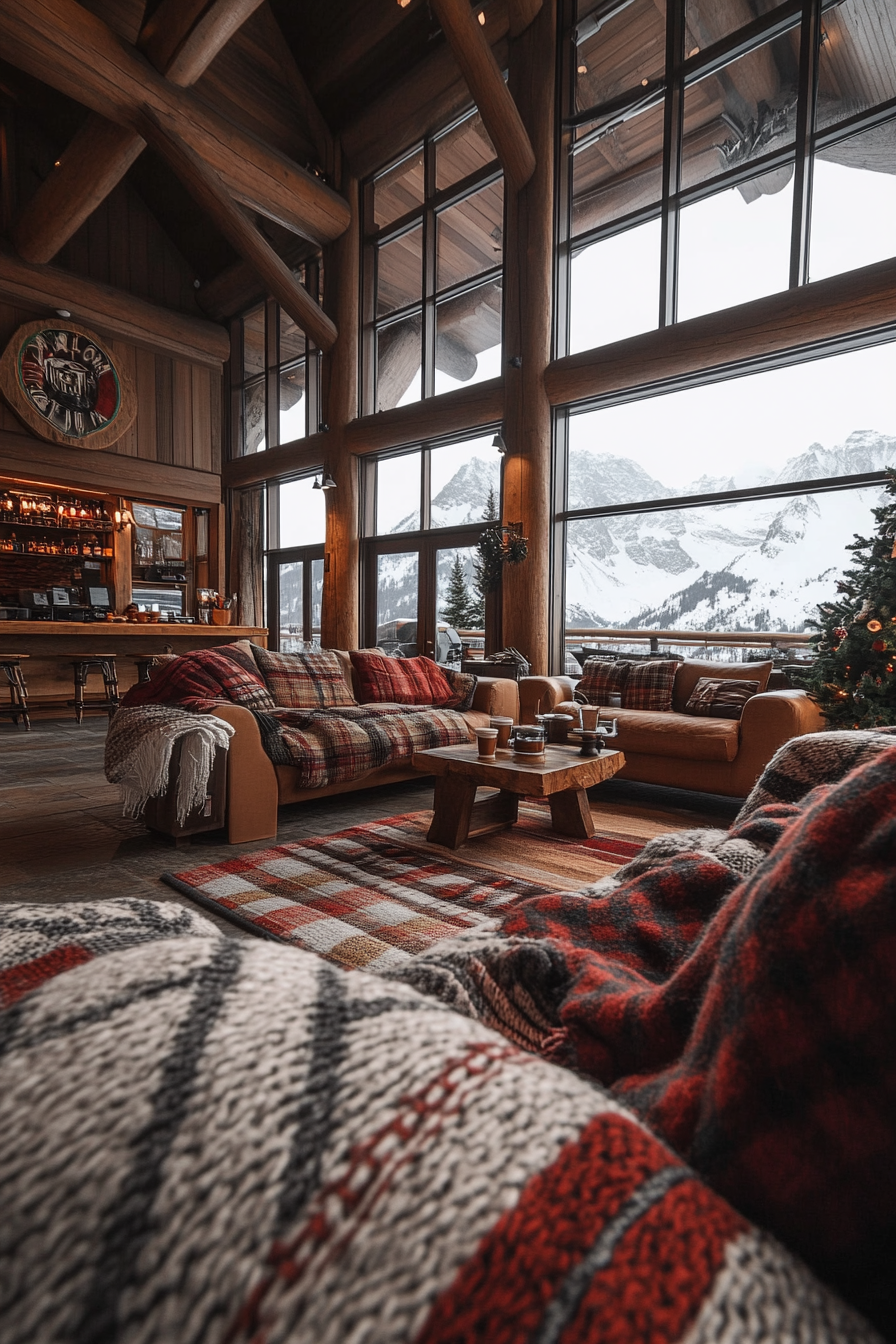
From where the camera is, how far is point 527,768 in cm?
264

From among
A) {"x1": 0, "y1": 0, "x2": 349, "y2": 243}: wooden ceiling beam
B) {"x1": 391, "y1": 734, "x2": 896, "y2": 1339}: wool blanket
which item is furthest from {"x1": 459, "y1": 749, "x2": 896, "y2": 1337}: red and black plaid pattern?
{"x1": 0, "y1": 0, "x2": 349, "y2": 243}: wooden ceiling beam

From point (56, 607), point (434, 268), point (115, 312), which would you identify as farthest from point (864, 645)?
point (115, 312)

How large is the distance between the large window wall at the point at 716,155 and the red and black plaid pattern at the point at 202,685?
14.5ft

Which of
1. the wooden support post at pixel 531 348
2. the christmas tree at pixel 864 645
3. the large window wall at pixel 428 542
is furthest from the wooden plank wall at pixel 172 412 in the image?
the christmas tree at pixel 864 645

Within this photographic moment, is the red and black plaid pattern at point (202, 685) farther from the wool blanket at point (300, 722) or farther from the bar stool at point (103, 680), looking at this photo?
the bar stool at point (103, 680)

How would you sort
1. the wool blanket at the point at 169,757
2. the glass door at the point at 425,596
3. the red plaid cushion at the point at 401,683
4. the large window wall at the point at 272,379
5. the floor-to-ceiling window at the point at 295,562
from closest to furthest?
the wool blanket at the point at 169,757
the red plaid cushion at the point at 401,683
the glass door at the point at 425,596
the large window wall at the point at 272,379
the floor-to-ceiling window at the point at 295,562

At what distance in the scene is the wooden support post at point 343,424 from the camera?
773 centimetres

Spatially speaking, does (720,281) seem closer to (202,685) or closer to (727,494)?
(727,494)

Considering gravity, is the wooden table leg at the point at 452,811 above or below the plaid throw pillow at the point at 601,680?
below

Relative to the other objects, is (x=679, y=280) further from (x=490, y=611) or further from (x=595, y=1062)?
(x=595, y=1062)

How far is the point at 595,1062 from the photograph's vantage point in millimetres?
588

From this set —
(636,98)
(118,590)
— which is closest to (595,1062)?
(636,98)

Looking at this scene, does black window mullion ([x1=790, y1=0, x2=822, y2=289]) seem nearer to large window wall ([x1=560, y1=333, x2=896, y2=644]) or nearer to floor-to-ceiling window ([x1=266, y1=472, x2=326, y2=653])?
large window wall ([x1=560, y1=333, x2=896, y2=644])

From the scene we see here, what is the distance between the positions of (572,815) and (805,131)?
17.2 ft
